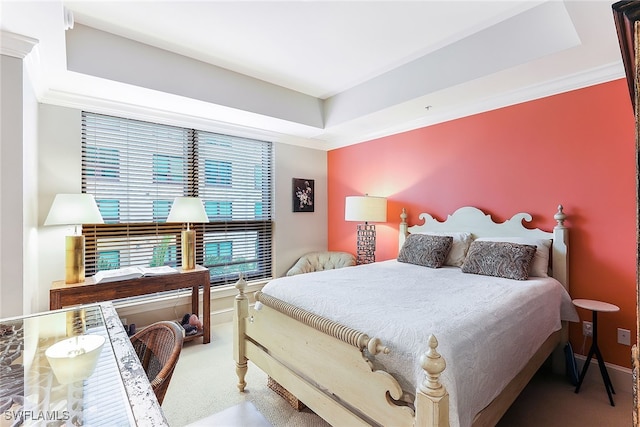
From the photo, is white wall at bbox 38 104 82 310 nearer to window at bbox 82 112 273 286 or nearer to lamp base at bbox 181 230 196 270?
window at bbox 82 112 273 286

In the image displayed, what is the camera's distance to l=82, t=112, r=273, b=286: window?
9.69 feet

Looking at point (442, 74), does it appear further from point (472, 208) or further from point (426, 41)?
point (472, 208)

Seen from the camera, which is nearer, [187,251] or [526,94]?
[526,94]

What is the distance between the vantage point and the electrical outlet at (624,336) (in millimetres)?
2236

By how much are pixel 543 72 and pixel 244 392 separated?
3.41 m

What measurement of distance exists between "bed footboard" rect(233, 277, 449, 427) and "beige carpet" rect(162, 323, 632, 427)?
19cm

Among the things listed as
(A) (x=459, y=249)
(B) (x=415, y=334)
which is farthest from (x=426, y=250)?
(B) (x=415, y=334)

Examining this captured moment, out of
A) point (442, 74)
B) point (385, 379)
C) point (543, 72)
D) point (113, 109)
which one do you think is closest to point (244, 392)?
point (385, 379)

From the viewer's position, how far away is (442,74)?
266 cm

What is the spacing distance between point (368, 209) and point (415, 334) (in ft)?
7.65

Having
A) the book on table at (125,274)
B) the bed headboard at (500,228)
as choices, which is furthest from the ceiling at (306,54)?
the book on table at (125,274)

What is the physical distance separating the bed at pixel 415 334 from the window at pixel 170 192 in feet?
5.23

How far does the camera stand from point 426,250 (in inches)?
115

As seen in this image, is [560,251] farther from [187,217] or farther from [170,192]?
[170,192]
